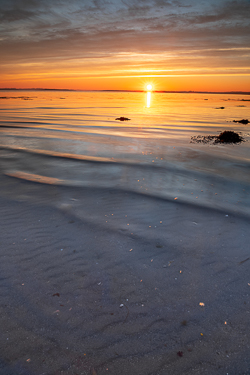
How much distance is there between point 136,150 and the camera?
Answer: 12.1 metres

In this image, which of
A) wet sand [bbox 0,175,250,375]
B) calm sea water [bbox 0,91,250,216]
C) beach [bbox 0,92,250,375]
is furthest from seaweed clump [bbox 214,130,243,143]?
wet sand [bbox 0,175,250,375]

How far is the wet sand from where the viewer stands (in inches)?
105

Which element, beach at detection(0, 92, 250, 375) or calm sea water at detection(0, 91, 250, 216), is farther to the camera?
calm sea water at detection(0, 91, 250, 216)

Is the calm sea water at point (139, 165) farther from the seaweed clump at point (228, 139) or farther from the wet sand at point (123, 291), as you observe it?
the wet sand at point (123, 291)

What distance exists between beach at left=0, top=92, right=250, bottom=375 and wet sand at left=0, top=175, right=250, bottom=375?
0.04 feet

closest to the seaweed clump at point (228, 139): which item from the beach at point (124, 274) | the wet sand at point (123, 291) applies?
the beach at point (124, 274)

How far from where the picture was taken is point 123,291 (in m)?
3.52

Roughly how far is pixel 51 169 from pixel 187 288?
6874 mm

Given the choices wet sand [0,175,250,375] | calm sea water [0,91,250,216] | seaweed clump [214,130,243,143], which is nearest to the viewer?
wet sand [0,175,250,375]

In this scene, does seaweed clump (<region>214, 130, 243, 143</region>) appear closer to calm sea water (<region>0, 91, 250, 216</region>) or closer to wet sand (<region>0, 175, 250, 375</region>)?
calm sea water (<region>0, 91, 250, 216</region>)

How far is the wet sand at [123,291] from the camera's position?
8.75 ft

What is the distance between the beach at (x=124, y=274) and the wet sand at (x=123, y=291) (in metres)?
0.01

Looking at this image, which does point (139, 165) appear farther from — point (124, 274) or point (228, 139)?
point (228, 139)

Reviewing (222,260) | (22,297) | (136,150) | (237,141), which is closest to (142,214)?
(222,260)
